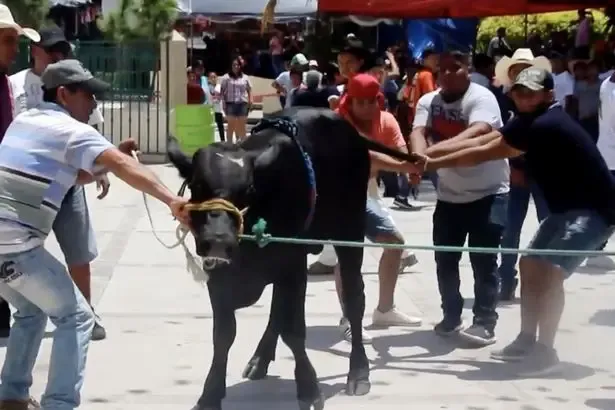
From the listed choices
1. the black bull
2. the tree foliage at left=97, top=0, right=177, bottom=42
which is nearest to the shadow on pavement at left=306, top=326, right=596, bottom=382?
the black bull

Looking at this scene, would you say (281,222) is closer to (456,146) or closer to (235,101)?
(456,146)

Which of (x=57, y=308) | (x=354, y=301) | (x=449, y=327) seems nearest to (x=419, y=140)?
(x=449, y=327)

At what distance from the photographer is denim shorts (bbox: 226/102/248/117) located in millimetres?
19219

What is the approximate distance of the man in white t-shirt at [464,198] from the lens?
7414mm

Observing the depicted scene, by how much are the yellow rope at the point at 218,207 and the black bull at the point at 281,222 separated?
2cm

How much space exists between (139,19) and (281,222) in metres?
18.1

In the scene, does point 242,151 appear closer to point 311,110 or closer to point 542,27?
point 311,110

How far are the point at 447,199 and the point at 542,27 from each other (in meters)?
20.9

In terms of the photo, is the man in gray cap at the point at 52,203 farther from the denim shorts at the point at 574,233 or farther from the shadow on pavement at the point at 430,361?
the denim shorts at the point at 574,233

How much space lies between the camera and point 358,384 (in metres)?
→ 6.36

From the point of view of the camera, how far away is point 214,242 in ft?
16.0

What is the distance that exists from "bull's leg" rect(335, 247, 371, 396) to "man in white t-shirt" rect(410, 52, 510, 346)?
1044 mm

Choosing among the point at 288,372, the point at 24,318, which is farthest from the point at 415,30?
the point at 24,318

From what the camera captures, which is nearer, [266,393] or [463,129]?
[266,393]
